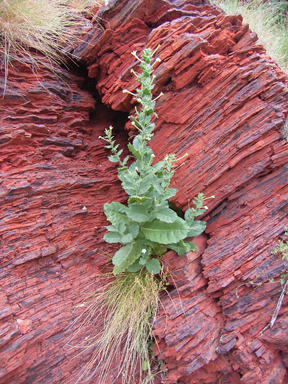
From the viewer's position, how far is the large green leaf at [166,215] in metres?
2.33

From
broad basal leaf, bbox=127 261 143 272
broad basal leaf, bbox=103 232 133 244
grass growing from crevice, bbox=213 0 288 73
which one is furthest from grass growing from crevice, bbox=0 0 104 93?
grass growing from crevice, bbox=213 0 288 73

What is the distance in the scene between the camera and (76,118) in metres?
3.49

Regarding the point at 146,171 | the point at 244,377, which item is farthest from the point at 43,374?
the point at 146,171

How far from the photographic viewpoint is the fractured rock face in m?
2.42

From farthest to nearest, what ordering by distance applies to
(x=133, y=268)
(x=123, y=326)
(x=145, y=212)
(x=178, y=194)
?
(x=178, y=194) < (x=133, y=268) < (x=123, y=326) < (x=145, y=212)

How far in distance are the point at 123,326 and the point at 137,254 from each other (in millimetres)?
773

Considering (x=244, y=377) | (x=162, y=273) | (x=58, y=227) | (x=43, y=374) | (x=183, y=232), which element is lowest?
(x=244, y=377)

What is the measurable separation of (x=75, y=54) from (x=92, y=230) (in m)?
2.47

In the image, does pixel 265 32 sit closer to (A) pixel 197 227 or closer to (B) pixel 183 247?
(A) pixel 197 227

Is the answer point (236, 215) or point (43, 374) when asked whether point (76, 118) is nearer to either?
point (236, 215)

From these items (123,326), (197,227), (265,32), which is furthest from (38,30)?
(265,32)

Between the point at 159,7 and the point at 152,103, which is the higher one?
the point at 159,7

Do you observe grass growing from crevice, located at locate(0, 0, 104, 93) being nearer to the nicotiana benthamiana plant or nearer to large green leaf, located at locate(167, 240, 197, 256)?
the nicotiana benthamiana plant

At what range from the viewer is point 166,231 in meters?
2.47
